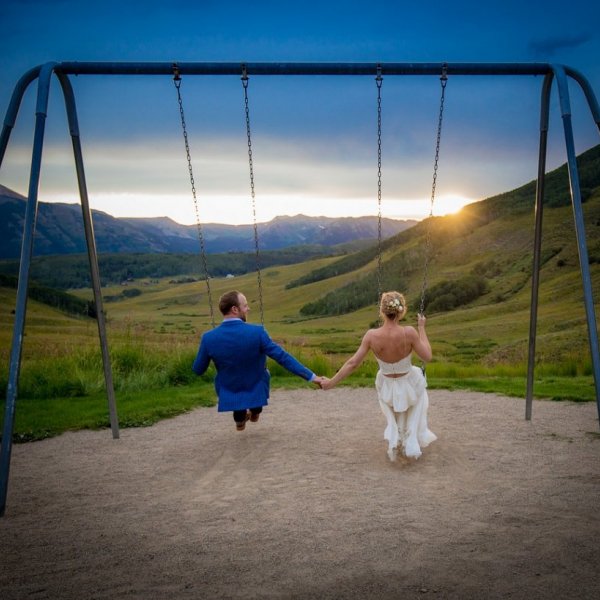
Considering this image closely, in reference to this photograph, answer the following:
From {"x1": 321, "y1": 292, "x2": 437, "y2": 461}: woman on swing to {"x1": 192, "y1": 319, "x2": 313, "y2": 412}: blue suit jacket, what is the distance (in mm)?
807

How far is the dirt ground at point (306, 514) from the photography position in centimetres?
377

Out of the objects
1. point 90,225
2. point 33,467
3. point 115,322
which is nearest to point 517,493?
point 33,467

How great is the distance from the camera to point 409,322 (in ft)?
109

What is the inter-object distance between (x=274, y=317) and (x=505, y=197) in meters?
21.2

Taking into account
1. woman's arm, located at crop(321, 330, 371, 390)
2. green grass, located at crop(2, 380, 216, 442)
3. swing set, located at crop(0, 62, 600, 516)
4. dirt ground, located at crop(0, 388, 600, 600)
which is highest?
swing set, located at crop(0, 62, 600, 516)

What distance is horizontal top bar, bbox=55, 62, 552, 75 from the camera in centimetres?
674

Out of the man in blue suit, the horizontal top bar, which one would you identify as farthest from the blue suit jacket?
the horizontal top bar

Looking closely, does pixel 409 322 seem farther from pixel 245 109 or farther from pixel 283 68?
pixel 283 68

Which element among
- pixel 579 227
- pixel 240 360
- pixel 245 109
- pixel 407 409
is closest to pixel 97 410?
pixel 240 360

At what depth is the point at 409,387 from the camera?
20.1 ft

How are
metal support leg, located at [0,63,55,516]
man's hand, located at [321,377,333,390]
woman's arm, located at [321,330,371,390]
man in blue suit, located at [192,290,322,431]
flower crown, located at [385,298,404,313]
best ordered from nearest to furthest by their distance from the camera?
metal support leg, located at [0,63,55,516] < flower crown, located at [385,298,404,313] < woman's arm, located at [321,330,371,390] < man in blue suit, located at [192,290,322,431] < man's hand, located at [321,377,333,390]

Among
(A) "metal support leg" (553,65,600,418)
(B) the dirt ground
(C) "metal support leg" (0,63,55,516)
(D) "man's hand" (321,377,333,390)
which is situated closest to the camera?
(B) the dirt ground

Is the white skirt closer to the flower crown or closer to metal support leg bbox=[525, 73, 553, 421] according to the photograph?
the flower crown

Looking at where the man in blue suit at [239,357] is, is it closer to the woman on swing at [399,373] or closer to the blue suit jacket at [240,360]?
the blue suit jacket at [240,360]
